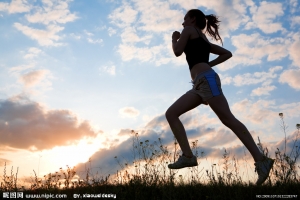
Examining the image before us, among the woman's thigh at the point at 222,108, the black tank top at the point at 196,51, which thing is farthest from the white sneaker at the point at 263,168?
the black tank top at the point at 196,51

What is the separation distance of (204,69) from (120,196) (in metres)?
2.35

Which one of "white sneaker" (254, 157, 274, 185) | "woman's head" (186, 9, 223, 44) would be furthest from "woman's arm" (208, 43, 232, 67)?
"white sneaker" (254, 157, 274, 185)

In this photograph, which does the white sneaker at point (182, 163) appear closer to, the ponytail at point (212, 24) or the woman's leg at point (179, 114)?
the woman's leg at point (179, 114)

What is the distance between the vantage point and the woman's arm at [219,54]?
20.0 feet

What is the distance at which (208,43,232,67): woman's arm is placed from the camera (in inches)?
239

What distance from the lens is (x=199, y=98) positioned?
17.9ft

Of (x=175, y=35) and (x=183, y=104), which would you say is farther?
(x=175, y=35)

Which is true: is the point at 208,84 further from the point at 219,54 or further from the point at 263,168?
the point at 263,168

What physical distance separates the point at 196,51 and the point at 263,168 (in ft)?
6.96

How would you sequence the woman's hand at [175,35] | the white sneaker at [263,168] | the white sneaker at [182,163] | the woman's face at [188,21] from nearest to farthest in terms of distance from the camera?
the white sneaker at [263,168]
the white sneaker at [182,163]
the woman's hand at [175,35]
the woman's face at [188,21]

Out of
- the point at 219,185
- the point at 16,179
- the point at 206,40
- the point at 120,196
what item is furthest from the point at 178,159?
the point at 16,179

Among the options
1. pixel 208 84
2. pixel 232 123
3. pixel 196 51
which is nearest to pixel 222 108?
pixel 232 123

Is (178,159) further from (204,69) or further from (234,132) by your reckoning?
(204,69)

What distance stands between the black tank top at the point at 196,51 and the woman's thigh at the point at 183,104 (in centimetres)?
51
